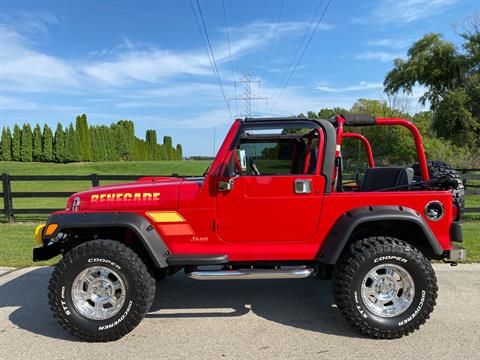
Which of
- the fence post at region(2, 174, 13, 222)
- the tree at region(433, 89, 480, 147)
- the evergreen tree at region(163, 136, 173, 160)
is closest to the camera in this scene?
the fence post at region(2, 174, 13, 222)

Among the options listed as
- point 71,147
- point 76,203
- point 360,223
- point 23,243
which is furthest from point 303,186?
point 71,147

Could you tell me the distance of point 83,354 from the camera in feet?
9.61

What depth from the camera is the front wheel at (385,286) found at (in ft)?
10.2

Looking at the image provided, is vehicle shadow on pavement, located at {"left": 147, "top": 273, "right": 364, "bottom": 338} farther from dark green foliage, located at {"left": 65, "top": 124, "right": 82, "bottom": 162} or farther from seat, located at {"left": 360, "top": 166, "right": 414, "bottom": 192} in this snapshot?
dark green foliage, located at {"left": 65, "top": 124, "right": 82, "bottom": 162}

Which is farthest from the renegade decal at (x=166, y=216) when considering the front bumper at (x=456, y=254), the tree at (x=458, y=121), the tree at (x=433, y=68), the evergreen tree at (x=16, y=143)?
the evergreen tree at (x=16, y=143)

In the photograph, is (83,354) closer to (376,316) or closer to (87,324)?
(87,324)

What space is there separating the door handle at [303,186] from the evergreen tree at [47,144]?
51.6 meters

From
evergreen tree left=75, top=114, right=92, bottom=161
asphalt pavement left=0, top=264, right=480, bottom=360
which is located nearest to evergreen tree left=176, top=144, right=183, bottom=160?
evergreen tree left=75, top=114, right=92, bottom=161

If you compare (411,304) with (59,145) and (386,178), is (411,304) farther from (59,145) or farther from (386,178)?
(59,145)

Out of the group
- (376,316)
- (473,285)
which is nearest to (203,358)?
(376,316)

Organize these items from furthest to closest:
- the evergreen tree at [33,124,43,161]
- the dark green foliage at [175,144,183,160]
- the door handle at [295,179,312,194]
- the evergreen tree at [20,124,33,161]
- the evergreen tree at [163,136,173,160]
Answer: the dark green foliage at [175,144,183,160] < the evergreen tree at [163,136,173,160] < the evergreen tree at [33,124,43,161] < the evergreen tree at [20,124,33,161] < the door handle at [295,179,312,194]

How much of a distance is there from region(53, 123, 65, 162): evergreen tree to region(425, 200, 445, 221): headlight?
50960 millimetres

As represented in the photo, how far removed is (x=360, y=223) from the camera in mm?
3141

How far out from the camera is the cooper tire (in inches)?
123
